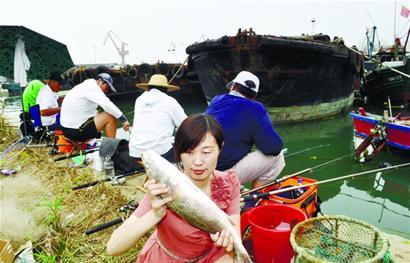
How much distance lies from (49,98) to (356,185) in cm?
703

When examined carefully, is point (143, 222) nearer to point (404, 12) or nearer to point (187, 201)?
point (187, 201)

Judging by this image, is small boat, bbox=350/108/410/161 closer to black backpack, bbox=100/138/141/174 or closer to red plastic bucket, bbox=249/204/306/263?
red plastic bucket, bbox=249/204/306/263

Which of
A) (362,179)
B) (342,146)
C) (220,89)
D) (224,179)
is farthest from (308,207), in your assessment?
(220,89)

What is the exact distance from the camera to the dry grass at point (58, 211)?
2.84 m

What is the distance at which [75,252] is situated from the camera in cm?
283

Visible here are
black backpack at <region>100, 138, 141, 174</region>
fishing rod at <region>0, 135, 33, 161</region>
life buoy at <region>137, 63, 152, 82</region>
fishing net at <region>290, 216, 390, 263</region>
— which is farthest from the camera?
life buoy at <region>137, 63, 152, 82</region>

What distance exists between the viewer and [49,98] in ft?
22.6

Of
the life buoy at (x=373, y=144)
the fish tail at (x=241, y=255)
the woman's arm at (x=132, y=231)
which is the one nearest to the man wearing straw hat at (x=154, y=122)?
the woman's arm at (x=132, y=231)

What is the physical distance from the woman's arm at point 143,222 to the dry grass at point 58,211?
121 centimetres

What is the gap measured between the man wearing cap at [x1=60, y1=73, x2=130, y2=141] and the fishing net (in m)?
4.16

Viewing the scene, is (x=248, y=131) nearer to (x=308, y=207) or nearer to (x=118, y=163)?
(x=308, y=207)

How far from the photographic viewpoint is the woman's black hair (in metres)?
1.77

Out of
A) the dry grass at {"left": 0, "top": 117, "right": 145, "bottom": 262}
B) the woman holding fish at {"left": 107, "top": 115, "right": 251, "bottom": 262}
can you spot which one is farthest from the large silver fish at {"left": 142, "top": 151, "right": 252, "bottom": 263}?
the dry grass at {"left": 0, "top": 117, "right": 145, "bottom": 262}

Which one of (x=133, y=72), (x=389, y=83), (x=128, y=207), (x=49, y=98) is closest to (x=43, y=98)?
(x=49, y=98)
